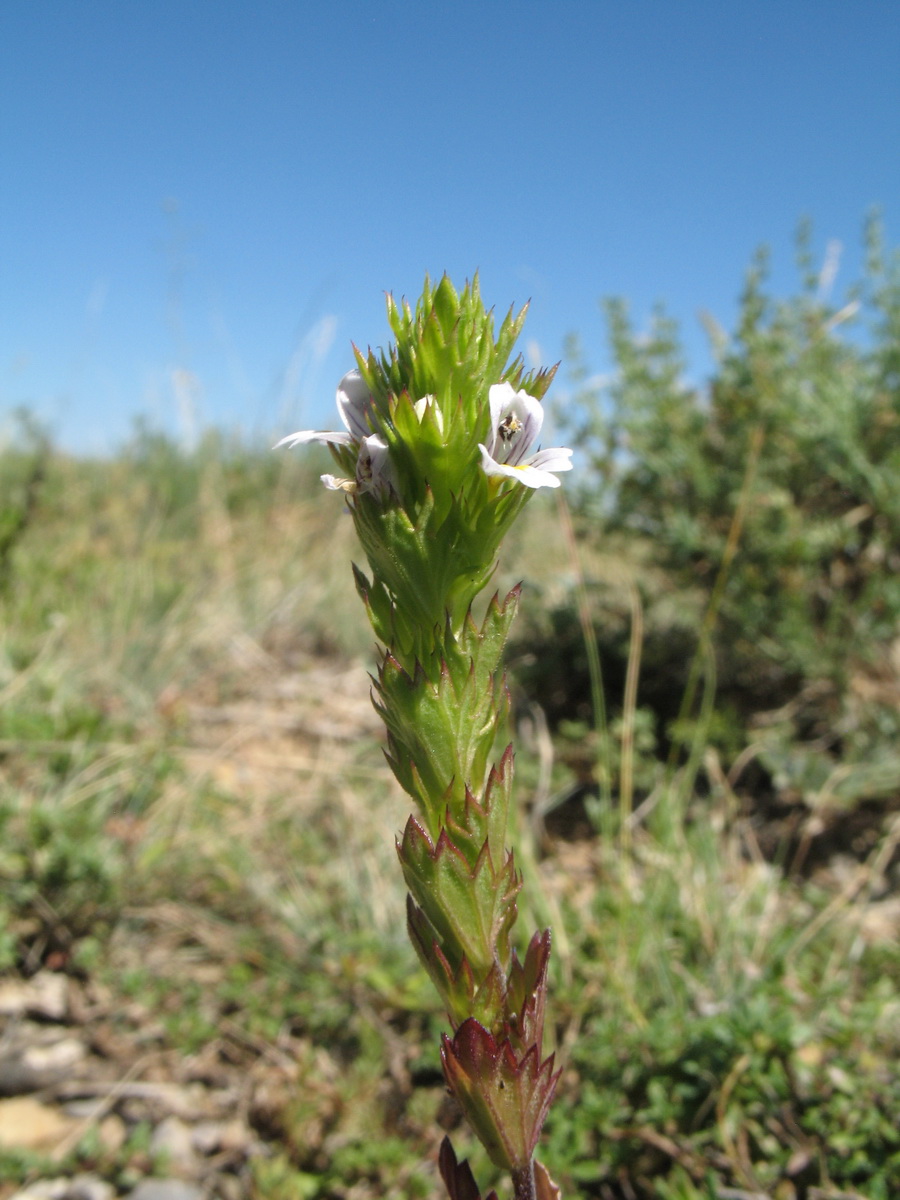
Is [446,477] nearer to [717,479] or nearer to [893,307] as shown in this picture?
[717,479]

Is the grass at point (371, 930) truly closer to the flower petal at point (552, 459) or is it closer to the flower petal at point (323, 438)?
the flower petal at point (552, 459)

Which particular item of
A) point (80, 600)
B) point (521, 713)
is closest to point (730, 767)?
point (521, 713)

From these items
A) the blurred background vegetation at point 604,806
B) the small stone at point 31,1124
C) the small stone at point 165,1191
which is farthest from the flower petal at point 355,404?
the small stone at point 31,1124

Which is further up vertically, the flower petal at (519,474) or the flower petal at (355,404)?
the flower petal at (355,404)

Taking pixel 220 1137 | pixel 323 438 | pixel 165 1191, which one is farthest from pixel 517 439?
pixel 220 1137

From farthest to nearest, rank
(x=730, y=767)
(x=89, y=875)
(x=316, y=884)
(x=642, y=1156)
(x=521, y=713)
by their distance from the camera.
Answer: (x=521, y=713), (x=730, y=767), (x=316, y=884), (x=89, y=875), (x=642, y=1156)

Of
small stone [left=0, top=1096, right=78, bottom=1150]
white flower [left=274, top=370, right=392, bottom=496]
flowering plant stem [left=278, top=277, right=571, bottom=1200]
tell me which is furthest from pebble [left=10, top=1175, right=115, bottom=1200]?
white flower [left=274, top=370, right=392, bottom=496]
